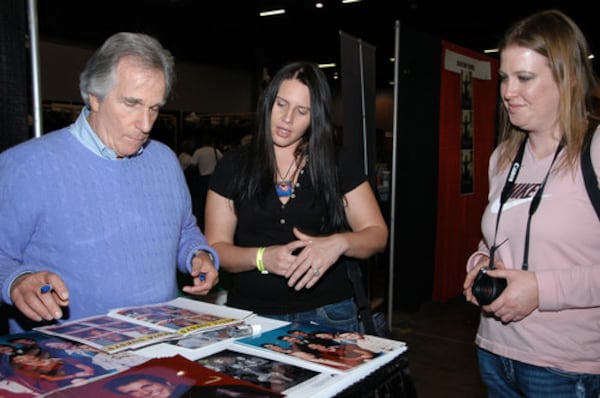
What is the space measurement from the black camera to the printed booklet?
600 mm

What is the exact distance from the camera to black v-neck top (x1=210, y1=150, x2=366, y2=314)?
5.71ft

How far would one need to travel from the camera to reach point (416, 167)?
15.3ft

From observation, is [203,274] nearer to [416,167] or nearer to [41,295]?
[41,295]

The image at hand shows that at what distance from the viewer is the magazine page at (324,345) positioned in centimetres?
103

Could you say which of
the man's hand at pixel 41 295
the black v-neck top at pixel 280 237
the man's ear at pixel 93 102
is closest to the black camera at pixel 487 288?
the black v-neck top at pixel 280 237

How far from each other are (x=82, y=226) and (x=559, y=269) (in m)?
1.22

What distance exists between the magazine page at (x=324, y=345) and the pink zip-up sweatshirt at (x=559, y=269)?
0.45 meters

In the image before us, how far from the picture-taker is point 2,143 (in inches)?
75.2

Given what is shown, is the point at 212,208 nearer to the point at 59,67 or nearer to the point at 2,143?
the point at 2,143

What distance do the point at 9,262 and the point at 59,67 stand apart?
32.3 ft

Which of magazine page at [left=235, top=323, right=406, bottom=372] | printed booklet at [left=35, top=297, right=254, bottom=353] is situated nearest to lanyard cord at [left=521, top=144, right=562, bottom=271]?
magazine page at [left=235, top=323, right=406, bottom=372]

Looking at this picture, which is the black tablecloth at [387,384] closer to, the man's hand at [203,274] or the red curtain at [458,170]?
the man's hand at [203,274]

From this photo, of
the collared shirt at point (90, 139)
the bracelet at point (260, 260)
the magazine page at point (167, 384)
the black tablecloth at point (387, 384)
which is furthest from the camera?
the bracelet at point (260, 260)

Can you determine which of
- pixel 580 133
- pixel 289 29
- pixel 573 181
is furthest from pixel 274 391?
pixel 289 29
